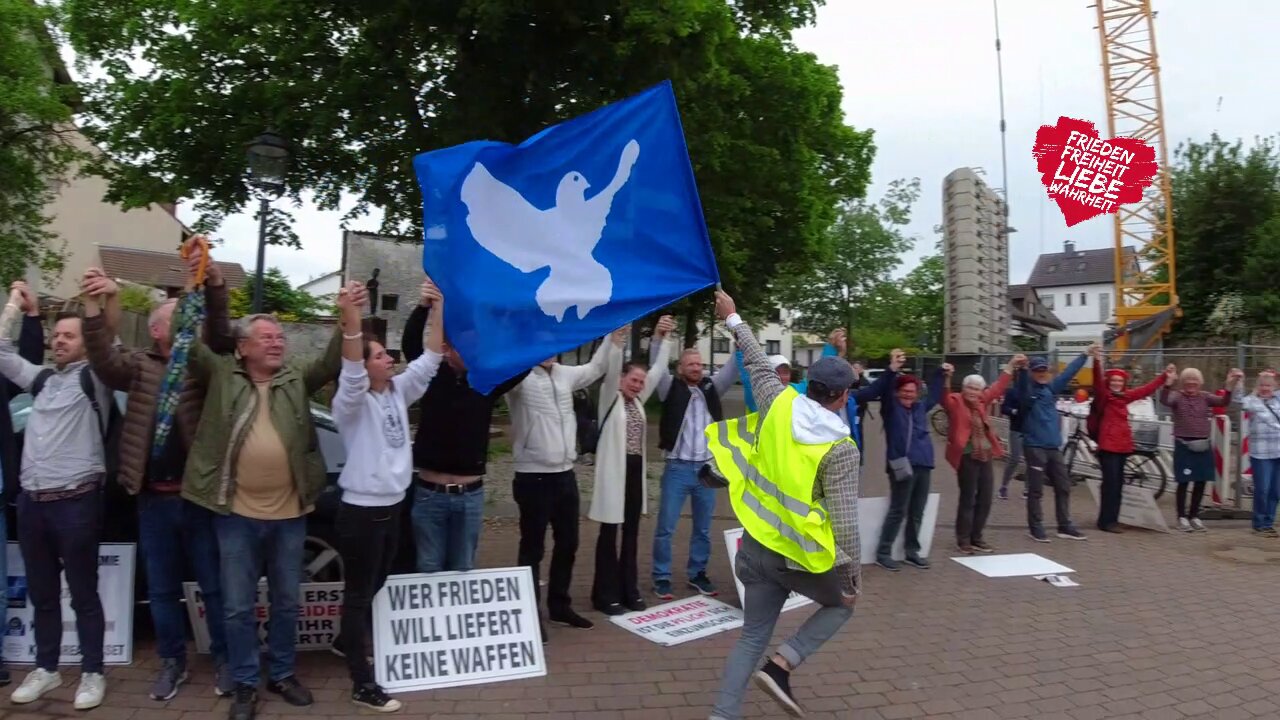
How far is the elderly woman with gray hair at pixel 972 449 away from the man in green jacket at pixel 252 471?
5.87 m

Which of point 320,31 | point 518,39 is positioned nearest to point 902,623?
point 518,39

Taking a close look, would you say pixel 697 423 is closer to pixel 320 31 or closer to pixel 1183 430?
pixel 1183 430

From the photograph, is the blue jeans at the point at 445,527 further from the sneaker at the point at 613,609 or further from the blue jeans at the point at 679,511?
the blue jeans at the point at 679,511

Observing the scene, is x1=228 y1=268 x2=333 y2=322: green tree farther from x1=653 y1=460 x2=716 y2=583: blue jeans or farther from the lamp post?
x1=653 y1=460 x2=716 y2=583: blue jeans

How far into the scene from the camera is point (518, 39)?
10273mm

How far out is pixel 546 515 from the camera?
18.5 feet

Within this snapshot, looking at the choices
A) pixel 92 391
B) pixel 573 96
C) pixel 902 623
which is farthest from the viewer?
pixel 573 96

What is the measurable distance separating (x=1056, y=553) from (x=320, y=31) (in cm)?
1119

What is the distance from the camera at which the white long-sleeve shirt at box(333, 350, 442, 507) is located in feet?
14.1

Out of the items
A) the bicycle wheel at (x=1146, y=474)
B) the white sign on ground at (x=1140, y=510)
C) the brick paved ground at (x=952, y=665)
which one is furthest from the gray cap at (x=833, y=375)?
the bicycle wheel at (x=1146, y=474)

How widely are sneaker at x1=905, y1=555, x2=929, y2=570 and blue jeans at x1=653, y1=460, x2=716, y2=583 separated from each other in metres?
2.27

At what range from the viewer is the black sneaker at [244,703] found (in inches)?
169

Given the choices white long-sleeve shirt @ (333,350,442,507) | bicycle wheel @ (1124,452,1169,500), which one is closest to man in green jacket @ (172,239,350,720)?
white long-sleeve shirt @ (333,350,442,507)

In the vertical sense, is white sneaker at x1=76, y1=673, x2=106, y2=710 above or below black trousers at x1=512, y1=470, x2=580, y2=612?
below
